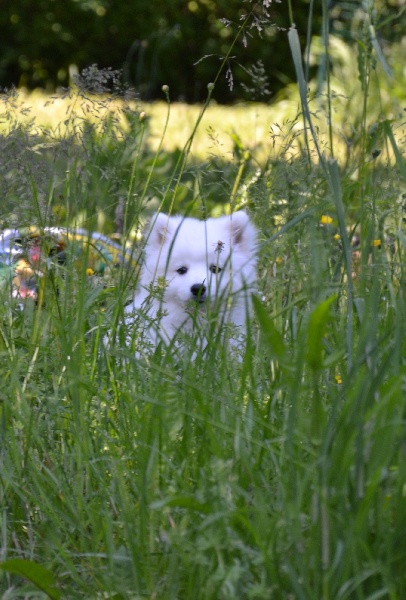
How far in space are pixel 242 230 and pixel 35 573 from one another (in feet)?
6.76

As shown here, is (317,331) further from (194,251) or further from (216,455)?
(194,251)

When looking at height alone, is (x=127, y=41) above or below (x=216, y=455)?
above

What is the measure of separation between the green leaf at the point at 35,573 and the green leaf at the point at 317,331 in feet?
1.73

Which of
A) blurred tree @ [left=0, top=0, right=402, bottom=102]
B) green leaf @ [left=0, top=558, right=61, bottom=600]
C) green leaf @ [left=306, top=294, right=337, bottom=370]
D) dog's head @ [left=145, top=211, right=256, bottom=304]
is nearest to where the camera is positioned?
green leaf @ [left=306, top=294, right=337, bottom=370]

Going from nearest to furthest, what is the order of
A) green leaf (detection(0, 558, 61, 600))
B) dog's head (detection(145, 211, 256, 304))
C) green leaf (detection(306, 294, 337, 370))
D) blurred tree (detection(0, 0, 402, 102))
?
green leaf (detection(306, 294, 337, 370)) < green leaf (detection(0, 558, 61, 600)) < dog's head (detection(145, 211, 256, 304)) < blurred tree (detection(0, 0, 402, 102))

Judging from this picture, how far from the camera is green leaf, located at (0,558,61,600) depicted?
1340 millimetres

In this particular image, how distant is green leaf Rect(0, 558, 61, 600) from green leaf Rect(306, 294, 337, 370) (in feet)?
1.73

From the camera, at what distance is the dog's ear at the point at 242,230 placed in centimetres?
317

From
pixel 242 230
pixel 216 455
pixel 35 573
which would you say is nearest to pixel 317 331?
pixel 216 455

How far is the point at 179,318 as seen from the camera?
136 inches

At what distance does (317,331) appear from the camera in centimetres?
114

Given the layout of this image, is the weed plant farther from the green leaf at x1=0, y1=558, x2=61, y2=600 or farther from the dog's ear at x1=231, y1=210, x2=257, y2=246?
the dog's ear at x1=231, y1=210, x2=257, y2=246

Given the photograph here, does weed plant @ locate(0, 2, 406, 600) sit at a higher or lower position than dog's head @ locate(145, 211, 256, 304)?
lower

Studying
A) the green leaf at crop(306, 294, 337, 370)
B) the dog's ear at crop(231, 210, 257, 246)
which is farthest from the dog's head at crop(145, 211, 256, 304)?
the green leaf at crop(306, 294, 337, 370)
